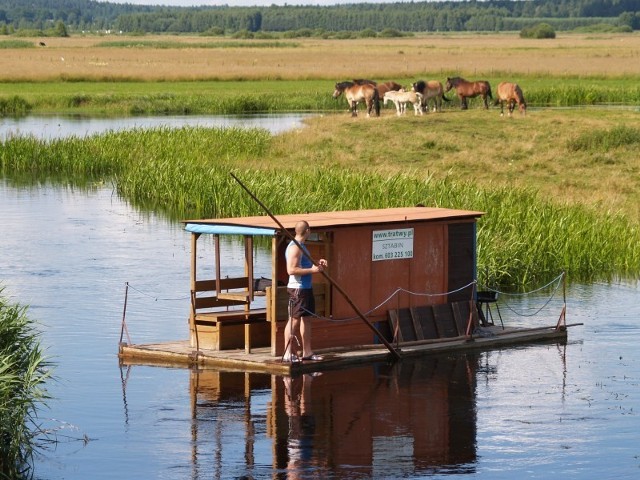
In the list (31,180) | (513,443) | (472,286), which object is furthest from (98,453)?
(31,180)

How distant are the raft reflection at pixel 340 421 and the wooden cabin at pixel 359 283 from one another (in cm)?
86

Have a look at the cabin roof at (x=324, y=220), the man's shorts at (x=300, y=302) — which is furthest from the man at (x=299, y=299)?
the cabin roof at (x=324, y=220)

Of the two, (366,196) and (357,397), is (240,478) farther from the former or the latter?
(366,196)

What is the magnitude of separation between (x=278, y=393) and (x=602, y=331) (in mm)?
7793

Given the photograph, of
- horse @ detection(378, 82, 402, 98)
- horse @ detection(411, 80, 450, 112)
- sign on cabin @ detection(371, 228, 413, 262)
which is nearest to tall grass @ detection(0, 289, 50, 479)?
sign on cabin @ detection(371, 228, 413, 262)

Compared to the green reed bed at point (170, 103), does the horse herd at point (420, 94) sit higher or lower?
higher

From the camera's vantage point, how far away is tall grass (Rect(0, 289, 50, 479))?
1541 centimetres

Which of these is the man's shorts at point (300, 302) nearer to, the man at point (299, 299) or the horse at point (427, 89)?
the man at point (299, 299)

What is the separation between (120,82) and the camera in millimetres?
96812

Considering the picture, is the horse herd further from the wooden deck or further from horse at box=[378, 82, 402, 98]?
the wooden deck

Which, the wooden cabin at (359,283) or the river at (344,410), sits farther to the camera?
the wooden cabin at (359,283)

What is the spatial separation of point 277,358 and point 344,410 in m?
2.18

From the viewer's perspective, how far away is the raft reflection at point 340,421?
16141 millimetres

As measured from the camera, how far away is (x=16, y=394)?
16016 mm
